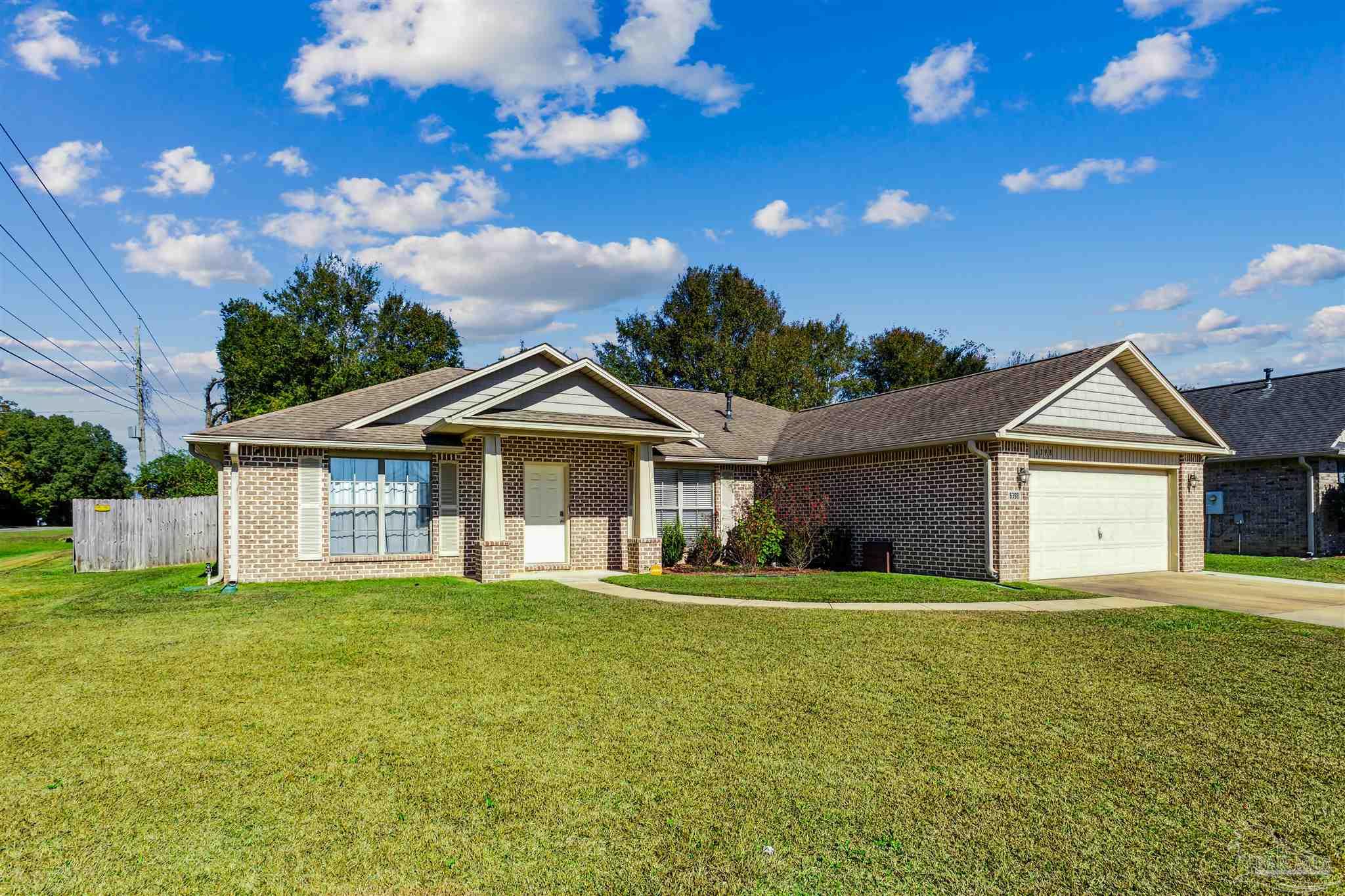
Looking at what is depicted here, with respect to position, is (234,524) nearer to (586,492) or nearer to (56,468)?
(586,492)

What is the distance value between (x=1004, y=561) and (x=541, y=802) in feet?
40.7

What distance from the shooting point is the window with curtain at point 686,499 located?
61.7 ft

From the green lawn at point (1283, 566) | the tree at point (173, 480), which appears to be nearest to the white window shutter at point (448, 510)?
the tree at point (173, 480)

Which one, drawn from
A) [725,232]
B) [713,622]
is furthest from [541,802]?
[725,232]

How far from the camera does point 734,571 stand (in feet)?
57.3

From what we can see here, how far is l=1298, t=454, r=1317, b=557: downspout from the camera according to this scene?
21.7m

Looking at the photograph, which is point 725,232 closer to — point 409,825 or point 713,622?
point 713,622

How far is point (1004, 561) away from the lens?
49.0 ft

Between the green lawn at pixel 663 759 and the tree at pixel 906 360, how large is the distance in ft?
134

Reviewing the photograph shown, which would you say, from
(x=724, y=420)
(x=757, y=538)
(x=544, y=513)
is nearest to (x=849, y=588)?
(x=757, y=538)

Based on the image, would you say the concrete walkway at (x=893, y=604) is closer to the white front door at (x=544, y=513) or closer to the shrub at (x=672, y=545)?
the white front door at (x=544, y=513)

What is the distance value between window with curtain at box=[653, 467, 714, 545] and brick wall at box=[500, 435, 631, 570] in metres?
1.40

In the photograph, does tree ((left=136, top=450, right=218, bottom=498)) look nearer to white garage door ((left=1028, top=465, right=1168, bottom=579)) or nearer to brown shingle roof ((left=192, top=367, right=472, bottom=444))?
brown shingle roof ((left=192, top=367, right=472, bottom=444))

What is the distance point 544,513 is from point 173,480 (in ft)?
55.1
